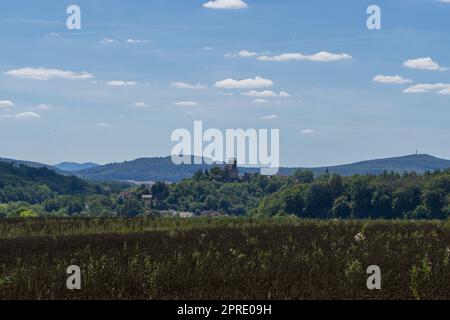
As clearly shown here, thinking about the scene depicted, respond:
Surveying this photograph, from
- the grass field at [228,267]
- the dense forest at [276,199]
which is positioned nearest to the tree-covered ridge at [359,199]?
the dense forest at [276,199]

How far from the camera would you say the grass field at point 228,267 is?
10.3 m

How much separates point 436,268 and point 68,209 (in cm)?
14972

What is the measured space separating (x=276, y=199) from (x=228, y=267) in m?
127

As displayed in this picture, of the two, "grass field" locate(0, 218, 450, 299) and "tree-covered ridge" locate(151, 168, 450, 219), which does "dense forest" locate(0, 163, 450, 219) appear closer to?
"tree-covered ridge" locate(151, 168, 450, 219)

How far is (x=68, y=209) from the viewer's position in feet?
515

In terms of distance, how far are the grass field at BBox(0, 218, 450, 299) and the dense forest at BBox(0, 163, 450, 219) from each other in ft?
216

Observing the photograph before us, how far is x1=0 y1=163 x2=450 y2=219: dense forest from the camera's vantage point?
11281cm

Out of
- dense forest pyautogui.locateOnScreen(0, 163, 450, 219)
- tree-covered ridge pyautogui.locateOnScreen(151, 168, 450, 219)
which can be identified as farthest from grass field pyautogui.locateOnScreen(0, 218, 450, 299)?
tree-covered ridge pyautogui.locateOnScreen(151, 168, 450, 219)

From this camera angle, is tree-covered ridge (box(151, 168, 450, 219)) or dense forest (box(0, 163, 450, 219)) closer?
tree-covered ridge (box(151, 168, 450, 219))

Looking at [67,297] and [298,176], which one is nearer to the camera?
[67,297]

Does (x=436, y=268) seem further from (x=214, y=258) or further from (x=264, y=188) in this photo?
(x=264, y=188)
